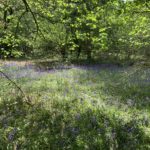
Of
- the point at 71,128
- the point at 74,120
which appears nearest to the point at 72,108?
the point at 74,120

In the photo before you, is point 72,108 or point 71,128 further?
point 72,108

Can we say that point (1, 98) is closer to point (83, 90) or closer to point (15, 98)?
point (15, 98)

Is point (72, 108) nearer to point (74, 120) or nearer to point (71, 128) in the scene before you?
point (74, 120)

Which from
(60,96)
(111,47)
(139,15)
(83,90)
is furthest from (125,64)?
(60,96)

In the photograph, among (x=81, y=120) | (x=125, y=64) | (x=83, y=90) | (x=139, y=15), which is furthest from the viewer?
(x=125, y=64)

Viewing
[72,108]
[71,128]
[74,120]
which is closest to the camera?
[71,128]

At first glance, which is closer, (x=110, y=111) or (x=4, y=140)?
(x=4, y=140)

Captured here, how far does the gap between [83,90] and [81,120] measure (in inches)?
137

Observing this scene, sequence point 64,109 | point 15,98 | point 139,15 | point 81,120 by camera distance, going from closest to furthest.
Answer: point 81,120, point 64,109, point 15,98, point 139,15

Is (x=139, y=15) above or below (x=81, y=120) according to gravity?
above

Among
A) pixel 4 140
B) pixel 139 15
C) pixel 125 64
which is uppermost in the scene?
pixel 139 15

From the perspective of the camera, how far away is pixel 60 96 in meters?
10.1

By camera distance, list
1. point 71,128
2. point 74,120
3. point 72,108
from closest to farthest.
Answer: point 71,128
point 74,120
point 72,108

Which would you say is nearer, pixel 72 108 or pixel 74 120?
pixel 74 120
